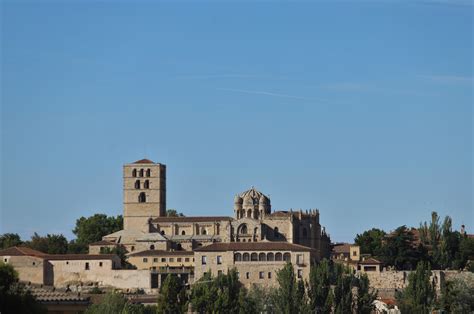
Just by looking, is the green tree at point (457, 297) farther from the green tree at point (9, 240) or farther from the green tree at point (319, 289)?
the green tree at point (9, 240)

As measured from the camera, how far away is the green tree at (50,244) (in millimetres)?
108875

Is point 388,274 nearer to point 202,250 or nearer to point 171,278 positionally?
point 202,250

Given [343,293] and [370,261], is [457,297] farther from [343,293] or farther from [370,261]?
[370,261]

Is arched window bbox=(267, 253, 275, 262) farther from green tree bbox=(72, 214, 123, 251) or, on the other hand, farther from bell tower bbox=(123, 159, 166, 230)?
green tree bbox=(72, 214, 123, 251)

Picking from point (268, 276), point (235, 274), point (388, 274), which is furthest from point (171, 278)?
point (388, 274)

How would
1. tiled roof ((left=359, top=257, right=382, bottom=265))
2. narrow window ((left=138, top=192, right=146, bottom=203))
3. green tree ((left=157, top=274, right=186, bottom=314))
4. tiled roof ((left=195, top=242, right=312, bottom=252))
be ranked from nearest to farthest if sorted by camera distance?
green tree ((left=157, top=274, right=186, bottom=314)) < tiled roof ((left=195, top=242, right=312, bottom=252)) < tiled roof ((left=359, top=257, right=382, bottom=265)) < narrow window ((left=138, top=192, right=146, bottom=203))

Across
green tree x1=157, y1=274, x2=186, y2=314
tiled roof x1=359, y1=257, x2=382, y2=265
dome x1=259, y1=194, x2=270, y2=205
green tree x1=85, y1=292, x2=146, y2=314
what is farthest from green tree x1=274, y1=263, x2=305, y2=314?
dome x1=259, y1=194, x2=270, y2=205

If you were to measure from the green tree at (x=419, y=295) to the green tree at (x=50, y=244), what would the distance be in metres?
33.3

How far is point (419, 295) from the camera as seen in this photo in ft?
268

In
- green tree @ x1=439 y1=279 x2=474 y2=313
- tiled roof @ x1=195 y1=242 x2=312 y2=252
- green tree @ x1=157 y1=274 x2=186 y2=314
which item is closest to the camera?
green tree @ x1=157 y1=274 x2=186 y2=314

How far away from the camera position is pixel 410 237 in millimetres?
103438

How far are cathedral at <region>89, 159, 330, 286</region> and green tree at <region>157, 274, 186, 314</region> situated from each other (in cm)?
1434

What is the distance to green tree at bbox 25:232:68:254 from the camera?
108875mm

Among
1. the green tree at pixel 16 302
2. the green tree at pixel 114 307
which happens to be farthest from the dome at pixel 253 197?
the green tree at pixel 16 302
